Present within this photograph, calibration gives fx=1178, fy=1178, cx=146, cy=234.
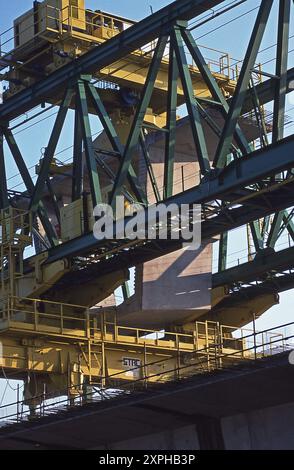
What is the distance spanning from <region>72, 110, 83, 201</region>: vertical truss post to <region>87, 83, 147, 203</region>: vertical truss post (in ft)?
3.52

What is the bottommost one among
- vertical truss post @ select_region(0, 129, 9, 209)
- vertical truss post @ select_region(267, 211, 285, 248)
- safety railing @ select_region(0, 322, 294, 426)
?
safety railing @ select_region(0, 322, 294, 426)

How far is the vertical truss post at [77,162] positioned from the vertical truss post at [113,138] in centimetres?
107

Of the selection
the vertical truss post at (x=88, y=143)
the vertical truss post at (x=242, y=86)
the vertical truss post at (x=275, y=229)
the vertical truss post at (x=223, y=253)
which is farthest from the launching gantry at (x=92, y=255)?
the vertical truss post at (x=242, y=86)

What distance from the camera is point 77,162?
4672 cm

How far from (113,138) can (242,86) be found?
825cm

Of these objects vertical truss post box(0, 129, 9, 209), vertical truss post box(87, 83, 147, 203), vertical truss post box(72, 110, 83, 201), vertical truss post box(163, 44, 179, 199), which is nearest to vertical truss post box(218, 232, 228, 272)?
vertical truss post box(72, 110, 83, 201)

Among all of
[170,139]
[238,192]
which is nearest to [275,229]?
[170,139]

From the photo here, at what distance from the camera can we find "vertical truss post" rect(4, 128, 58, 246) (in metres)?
48.3

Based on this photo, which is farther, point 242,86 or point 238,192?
point 238,192

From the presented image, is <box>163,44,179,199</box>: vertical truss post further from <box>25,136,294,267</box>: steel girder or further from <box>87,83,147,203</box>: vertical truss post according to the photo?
<box>87,83,147,203</box>: vertical truss post

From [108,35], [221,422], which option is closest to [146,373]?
[221,422]

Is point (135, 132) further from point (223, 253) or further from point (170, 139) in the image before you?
point (223, 253)
